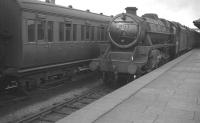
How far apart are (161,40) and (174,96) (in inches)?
320

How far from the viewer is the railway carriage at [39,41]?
27.1 ft

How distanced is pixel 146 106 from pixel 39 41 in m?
4.91

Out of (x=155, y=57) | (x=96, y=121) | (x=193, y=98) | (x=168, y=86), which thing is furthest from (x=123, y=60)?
(x=96, y=121)

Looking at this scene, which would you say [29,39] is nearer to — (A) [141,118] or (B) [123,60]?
(B) [123,60]

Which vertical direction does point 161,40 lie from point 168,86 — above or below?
above

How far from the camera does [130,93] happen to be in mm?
6992

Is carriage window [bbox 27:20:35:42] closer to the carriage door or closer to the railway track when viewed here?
the carriage door

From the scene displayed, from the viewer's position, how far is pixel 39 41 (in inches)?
357

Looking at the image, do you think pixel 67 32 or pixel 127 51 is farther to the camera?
pixel 127 51

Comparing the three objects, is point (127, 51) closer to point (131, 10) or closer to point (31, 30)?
point (131, 10)

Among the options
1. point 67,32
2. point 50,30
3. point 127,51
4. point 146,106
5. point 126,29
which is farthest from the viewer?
point 127,51

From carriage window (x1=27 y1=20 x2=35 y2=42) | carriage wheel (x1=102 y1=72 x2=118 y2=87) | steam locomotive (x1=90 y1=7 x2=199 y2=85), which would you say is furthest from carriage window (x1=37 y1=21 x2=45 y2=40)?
carriage wheel (x1=102 y1=72 x2=118 y2=87)

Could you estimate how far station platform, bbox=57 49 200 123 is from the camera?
4.96 m

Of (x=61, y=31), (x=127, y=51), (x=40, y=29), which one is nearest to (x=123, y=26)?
(x=127, y=51)
